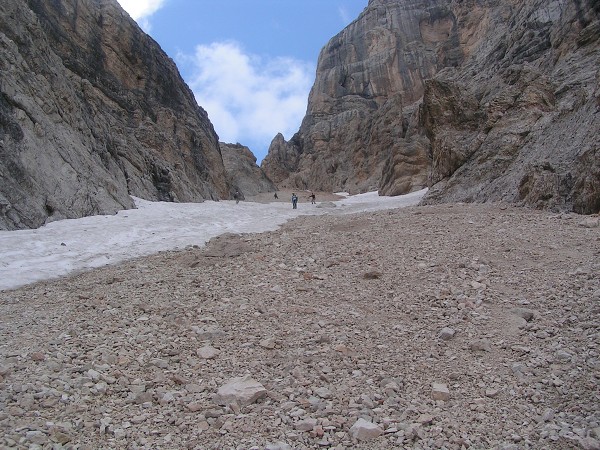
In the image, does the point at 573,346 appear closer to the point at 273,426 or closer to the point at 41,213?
the point at 273,426

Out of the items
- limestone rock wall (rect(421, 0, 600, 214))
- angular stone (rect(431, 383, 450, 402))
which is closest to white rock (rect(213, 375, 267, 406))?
angular stone (rect(431, 383, 450, 402))

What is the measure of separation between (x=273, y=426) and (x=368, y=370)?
1562 mm

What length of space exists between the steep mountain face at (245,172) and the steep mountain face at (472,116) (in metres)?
10.9

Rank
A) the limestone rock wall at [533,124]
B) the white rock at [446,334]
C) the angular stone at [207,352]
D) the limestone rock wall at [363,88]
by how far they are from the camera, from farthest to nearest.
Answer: the limestone rock wall at [363,88] < the limestone rock wall at [533,124] < the white rock at [446,334] < the angular stone at [207,352]

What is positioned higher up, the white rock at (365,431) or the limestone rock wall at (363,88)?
the limestone rock wall at (363,88)

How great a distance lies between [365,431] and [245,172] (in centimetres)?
8444

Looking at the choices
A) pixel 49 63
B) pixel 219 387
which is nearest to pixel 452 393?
pixel 219 387

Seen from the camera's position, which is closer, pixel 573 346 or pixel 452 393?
pixel 452 393

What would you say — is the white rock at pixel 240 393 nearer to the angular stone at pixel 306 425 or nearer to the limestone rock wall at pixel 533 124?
the angular stone at pixel 306 425

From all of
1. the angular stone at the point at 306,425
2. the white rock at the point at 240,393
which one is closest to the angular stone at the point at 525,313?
the angular stone at the point at 306,425

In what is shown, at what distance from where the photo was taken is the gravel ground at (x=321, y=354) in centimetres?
426

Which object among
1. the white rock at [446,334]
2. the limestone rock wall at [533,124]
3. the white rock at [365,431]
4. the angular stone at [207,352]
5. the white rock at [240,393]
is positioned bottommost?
the white rock at [365,431]

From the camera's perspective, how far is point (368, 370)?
Result: 5.43 m

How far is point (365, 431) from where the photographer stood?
4.21 m
